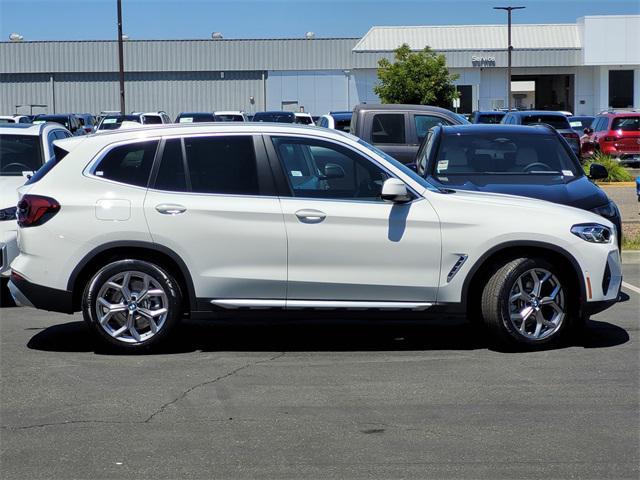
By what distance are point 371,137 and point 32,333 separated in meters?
9.94

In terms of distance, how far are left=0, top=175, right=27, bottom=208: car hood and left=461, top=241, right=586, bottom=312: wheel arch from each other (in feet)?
16.4

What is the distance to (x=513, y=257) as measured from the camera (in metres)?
7.77

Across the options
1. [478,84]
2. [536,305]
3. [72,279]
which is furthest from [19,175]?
[478,84]

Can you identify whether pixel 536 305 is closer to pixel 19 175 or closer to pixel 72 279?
pixel 72 279

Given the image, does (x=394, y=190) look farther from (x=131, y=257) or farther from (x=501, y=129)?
(x=501, y=129)

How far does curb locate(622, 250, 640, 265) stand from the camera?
12.5m

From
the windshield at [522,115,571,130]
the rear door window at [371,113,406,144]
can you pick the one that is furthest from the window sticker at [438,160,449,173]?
the windshield at [522,115,571,130]

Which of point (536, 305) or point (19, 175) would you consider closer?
point (536, 305)

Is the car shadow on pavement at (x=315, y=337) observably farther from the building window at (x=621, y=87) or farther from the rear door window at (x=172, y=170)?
the building window at (x=621, y=87)

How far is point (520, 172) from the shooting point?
11.0m

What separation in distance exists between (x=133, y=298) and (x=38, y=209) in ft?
3.18

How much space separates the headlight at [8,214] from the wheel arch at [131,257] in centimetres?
276

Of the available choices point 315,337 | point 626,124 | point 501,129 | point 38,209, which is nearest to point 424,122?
point 501,129

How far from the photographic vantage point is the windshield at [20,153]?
11961 mm
